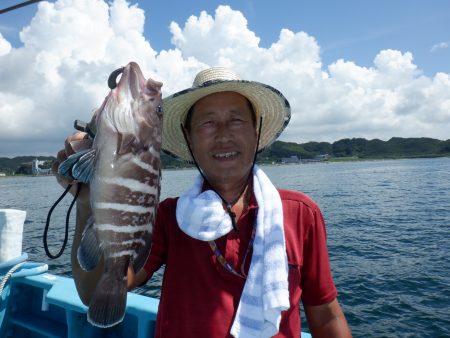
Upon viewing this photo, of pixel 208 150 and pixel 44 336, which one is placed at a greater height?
pixel 208 150

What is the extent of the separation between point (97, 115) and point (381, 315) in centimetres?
1084

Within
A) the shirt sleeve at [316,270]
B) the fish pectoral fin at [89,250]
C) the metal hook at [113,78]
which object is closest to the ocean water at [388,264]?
the shirt sleeve at [316,270]

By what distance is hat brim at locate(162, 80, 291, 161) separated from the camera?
285 centimetres

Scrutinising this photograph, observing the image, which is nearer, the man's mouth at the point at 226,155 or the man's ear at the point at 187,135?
the man's mouth at the point at 226,155

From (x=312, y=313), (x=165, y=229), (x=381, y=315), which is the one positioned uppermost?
(x=165, y=229)

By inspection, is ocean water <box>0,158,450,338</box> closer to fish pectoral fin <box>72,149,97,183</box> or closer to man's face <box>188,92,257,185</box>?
man's face <box>188,92,257,185</box>

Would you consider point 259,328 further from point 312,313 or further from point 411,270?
point 411,270

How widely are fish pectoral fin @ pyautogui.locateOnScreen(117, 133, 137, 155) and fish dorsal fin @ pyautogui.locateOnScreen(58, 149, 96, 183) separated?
0.49 feet

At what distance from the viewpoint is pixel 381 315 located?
10492 millimetres

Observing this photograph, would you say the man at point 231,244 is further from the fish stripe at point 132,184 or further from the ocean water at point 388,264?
the ocean water at point 388,264

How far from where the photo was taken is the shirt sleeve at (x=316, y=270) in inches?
105

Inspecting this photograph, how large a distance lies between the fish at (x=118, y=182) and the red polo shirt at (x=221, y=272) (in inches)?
19.3

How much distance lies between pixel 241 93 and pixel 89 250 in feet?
5.57

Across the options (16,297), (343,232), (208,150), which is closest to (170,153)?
(208,150)
